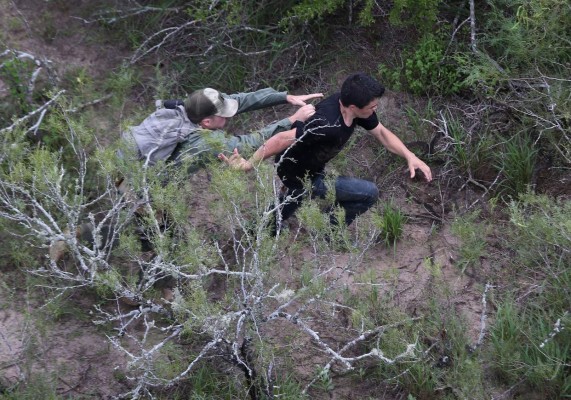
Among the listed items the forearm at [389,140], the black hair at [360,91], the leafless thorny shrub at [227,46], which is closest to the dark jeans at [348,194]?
the forearm at [389,140]

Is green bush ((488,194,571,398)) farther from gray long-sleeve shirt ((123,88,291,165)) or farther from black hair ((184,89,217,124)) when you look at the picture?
black hair ((184,89,217,124))

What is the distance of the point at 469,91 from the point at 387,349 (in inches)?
90.8

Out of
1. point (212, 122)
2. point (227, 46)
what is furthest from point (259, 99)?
point (227, 46)

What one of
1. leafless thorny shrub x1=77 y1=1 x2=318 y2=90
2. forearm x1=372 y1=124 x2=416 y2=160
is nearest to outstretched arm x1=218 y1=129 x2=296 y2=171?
forearm x1=372 y1=124 x2=416 y2=160

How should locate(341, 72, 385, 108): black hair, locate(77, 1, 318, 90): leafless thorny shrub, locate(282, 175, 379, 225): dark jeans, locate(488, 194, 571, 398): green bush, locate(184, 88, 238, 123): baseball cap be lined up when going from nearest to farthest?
locate(488, 194, 571, 398): green bush < locate(341, 72, 385, 108): black hair < locate(184, 88, 238, 123): baseball cap < locate(282, 175, 379, 225): dark jeans < locate(77, 1, 318, 90): leafless thorny shrub

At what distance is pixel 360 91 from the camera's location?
477cm

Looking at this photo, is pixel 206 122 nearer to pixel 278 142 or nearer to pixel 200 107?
pixel 200 107

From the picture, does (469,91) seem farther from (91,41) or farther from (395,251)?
(91,41)

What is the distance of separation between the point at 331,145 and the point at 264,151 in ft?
1.53

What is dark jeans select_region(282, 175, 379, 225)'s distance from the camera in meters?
5.16

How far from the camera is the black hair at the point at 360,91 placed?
4.77 meters

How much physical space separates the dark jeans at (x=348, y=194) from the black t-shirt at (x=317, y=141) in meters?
0.08

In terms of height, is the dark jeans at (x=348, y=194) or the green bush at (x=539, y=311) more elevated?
the dark jeans at (x=348, y=194)

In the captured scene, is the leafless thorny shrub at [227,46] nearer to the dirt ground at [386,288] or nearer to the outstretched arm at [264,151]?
the dirt ground at [386,288]
